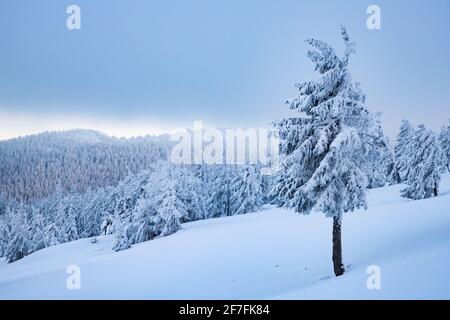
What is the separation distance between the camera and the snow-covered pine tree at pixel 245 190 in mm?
50400

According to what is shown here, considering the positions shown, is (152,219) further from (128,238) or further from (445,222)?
(445,222)

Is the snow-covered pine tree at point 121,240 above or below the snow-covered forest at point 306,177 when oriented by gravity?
A: below

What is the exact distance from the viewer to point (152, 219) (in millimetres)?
32125

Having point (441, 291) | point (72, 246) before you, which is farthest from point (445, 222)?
point (72, 246)

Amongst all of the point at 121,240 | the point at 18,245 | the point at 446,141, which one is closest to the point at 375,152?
the point at 121,240

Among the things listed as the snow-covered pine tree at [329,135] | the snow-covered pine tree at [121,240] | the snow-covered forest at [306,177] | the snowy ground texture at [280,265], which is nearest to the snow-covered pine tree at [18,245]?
the snow-covered forest at [306,177]

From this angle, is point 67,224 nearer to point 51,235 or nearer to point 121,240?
point 51,235

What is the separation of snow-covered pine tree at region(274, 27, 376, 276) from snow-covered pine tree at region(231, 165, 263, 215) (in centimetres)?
3696

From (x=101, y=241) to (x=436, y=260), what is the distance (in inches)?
1547

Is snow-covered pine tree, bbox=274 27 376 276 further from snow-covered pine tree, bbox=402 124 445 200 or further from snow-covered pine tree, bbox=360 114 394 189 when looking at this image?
snow-covered pine tree, bbox=402 124 445 200

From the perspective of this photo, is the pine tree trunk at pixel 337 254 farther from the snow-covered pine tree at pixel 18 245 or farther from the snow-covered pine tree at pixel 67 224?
the snow-covered pine tree at pixel 67 224

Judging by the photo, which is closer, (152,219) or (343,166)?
(343,166)

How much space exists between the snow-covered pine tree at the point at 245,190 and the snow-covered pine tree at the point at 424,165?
71.6ft

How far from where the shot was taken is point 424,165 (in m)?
34.8
